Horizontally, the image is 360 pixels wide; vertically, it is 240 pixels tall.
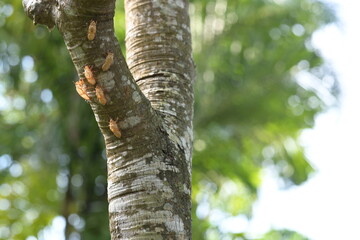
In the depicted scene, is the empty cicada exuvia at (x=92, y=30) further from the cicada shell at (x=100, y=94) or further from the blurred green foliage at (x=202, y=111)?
the blurred green foliage at (x=202, y=111)

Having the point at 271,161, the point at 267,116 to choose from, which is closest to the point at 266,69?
the point at 267,116

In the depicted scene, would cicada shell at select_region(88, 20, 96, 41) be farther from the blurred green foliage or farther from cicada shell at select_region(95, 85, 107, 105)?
the blurred green foliage

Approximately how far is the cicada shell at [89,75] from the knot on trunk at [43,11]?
6.0 inches

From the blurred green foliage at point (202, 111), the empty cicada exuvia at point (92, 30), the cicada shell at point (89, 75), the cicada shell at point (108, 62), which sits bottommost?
the cicada shell at point (89, 75)

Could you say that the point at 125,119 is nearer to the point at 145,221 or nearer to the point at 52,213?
the point at 145,221

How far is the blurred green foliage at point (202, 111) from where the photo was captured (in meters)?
6.72

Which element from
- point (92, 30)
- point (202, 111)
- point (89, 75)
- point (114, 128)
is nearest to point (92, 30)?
point (92, 30)

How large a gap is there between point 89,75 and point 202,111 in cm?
553

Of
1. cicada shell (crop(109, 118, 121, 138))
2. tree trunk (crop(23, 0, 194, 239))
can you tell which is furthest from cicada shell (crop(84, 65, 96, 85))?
cicada shell (crop(109, 118, 121, 138))

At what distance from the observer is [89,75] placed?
144 centimetres

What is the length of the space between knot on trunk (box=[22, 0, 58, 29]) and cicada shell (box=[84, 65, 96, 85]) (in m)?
0.15

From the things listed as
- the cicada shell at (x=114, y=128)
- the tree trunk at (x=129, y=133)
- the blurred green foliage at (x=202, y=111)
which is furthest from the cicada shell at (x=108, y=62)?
the blurred green foliage at (x=202, y=111)

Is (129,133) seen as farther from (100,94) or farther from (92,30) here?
(92,30)

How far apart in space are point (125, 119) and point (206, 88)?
220 inches
